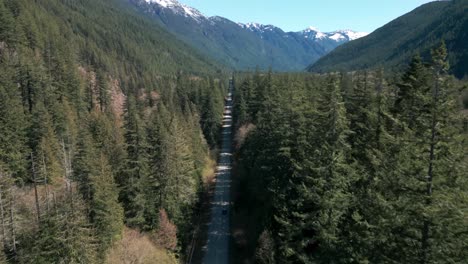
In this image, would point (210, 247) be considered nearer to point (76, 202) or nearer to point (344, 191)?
point (76, 202)

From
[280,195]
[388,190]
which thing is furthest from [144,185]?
[388,190]

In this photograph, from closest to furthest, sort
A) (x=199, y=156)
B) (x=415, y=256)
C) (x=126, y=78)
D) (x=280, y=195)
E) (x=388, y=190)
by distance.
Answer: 1. (x=415, y=256)
2. (x=388, y=190)
3. (x=280, y=195)
4. (x=199, y=156)
5. (x=126, y=78)

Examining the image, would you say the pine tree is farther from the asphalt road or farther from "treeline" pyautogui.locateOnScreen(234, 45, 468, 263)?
"treeline" pyautogui.locateOnScreen(234, 45, 468, 263)

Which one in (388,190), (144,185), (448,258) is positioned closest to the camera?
(448,258)

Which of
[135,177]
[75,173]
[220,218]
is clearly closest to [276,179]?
[135,177]

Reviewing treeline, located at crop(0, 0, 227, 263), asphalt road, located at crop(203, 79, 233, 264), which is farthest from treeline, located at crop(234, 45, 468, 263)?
treeline, located at crop(0, 0, 227, 263)

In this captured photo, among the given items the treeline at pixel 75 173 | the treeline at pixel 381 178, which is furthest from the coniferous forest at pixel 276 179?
the treeline at pixel 75 173

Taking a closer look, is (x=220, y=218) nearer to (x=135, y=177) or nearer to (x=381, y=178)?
(x=135, y=177)
